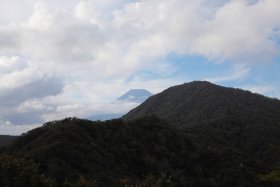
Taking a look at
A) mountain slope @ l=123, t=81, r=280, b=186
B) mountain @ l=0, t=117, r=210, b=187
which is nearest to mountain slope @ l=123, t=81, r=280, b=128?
mountain slope @ l=123, t=81, r=280, b=186

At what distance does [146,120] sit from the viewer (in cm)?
6975

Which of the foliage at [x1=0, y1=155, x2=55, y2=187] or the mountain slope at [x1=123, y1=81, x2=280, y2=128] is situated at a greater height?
the mountain slope at [x1=123, y1=81, x2=280, y2=128]

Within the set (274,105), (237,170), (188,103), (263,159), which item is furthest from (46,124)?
(274,105)

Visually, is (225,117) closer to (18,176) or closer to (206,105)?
(206,105)

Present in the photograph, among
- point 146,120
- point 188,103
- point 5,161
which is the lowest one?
point 5,161

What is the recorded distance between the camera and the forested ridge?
43.3m

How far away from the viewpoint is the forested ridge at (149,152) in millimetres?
43319

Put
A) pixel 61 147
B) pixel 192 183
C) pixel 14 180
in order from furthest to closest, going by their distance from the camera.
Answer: pixel 192 183 → pixel 61 147 → pixel 14 180

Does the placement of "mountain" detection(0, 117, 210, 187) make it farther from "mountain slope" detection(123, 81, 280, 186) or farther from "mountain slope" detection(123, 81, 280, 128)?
"mountain slope" detection(123, 81, 280, 128)

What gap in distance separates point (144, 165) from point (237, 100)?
65222 mm

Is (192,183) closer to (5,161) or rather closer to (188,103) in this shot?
(5,161)

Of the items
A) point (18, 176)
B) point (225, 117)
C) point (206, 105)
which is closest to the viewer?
point (18, 176)

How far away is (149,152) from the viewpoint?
60.3 metres

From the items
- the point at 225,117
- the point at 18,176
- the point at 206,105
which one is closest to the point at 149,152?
the point at 225,117
